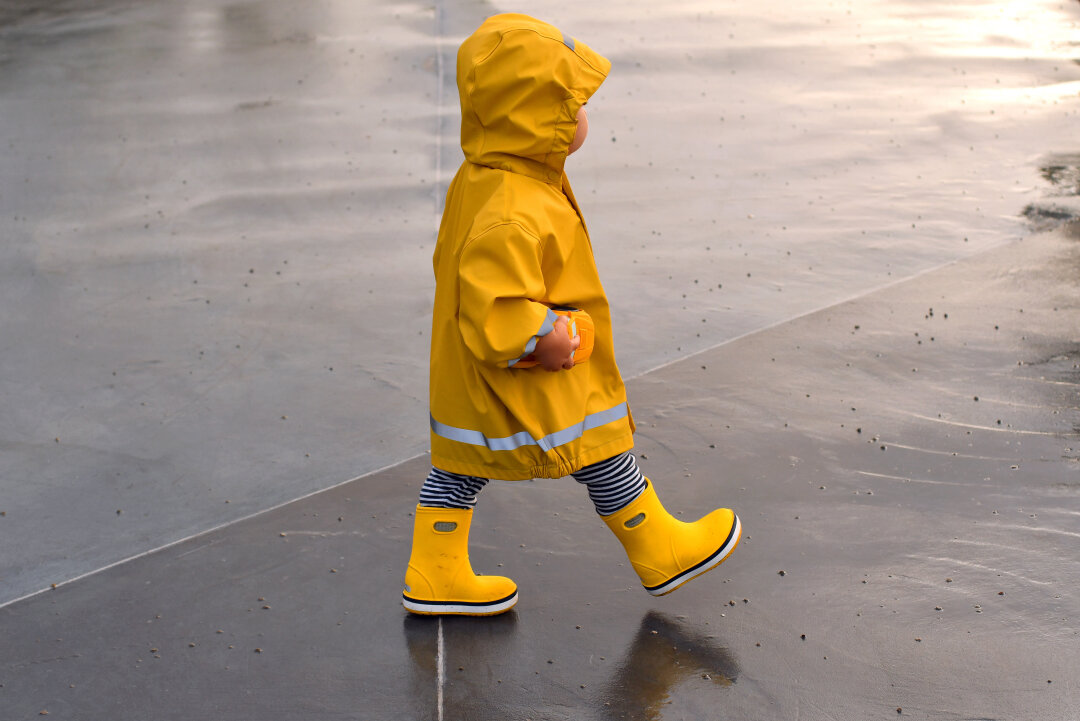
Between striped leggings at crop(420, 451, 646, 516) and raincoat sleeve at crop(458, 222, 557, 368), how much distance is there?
1.64 ft

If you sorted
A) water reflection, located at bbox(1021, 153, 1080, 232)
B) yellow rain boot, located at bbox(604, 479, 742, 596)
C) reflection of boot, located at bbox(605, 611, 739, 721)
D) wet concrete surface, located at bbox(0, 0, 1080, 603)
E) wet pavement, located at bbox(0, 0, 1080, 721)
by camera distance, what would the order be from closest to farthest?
1. reflection of boot, located at bbox(605, 611, 739, 721)
2. wet pavement, located at bbox(0, 0, 1080, 721)
3. yellow rain boot, located at bbox(604, 479, 742, 596)
4. wet concrete surface, located at bbox(0, 0, 1080, 603)
5. water reflection, located at bbox(1021, 153, 1080, 232)

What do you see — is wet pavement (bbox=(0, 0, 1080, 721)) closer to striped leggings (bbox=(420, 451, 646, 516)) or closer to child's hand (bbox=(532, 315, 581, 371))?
striped leggings (bbox=(420, 451, 646, 516))

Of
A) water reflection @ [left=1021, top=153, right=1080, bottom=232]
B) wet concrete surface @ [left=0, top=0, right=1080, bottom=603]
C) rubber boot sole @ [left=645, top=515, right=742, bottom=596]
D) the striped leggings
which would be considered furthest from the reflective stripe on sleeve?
water reflection @ [left=1021, top=153, right=1080, bottom=232]

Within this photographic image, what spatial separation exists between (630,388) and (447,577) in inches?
66.4

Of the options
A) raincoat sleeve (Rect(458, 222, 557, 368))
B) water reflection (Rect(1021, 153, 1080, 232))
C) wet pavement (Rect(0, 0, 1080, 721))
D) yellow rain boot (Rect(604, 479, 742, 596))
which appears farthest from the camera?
water reflection (Rect(1021, 153, 1080, 232))

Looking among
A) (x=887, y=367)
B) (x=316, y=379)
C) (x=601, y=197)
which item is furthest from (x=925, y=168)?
(x=316, y=379)

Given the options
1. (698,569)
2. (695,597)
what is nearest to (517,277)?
(698,569)

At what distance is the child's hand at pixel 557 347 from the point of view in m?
2.68

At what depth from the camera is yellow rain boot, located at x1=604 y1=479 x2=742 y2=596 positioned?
3.09 m

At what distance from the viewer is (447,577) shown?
3.15 metres

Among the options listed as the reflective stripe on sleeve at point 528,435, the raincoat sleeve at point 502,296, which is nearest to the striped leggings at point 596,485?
the reflective stripe on sleeve at point 528,435

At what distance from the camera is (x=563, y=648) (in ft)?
10.0

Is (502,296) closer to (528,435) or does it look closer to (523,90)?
(528,435)

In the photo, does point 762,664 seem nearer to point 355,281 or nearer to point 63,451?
point 63,451
